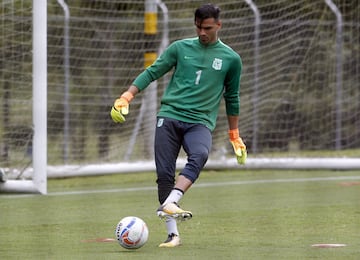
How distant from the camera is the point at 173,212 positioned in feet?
24.3

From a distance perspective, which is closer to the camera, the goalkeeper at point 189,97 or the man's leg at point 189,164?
the man's leg at point 189,164

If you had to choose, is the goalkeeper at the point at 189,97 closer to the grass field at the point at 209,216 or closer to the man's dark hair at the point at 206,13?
the man's dark hair at the point at 206,13

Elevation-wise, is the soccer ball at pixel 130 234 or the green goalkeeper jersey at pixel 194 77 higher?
the green goalkeeper jersey at pixel 194 77

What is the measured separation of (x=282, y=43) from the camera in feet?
48.4

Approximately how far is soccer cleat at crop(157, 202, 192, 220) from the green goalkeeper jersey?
786 millimetres

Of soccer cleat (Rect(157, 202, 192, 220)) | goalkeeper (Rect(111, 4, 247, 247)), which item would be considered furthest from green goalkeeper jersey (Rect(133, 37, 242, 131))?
soccer cleat (Rect(157, 202, 192, 220))

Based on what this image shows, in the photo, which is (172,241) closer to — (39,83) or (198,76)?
(198,76)

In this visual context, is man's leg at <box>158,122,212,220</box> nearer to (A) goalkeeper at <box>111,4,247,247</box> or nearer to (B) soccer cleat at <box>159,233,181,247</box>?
(A) goalkeeper at <box>111,4,247,247</box>

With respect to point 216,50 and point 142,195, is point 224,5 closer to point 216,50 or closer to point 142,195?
point 142,195

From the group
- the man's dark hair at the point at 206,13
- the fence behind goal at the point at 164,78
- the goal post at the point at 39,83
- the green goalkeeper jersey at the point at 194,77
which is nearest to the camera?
the man's dark hair at the point at 206,13

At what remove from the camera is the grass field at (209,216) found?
24.8 ft

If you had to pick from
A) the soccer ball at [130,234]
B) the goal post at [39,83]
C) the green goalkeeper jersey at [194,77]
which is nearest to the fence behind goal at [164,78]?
the goal post at [39,83]

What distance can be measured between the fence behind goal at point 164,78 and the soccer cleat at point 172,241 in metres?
4.68

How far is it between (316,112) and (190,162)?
27.6ft
